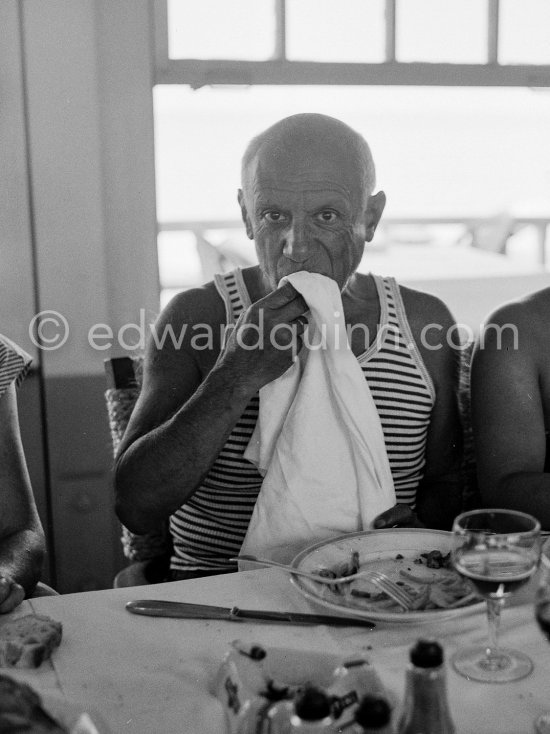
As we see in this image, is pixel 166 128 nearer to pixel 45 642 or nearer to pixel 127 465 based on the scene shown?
pixel 127 465

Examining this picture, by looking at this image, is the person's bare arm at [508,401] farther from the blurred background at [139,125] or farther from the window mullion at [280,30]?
the window mullion at [280,30]

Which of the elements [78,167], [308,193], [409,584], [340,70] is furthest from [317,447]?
[340,70]

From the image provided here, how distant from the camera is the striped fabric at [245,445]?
180 centimetres

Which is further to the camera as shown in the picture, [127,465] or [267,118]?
[267,118]

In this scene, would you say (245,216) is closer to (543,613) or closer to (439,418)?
(439,418)

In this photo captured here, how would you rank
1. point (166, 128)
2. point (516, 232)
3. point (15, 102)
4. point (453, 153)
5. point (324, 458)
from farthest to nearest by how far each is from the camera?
point (516, 232) → point (453, 153) → point (166, 128) → point (15, 102) → point (324, 458)

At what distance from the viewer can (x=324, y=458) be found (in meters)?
1.57

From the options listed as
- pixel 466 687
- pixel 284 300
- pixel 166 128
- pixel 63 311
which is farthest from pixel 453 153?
pixel 466 687

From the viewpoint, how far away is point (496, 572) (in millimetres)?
1009

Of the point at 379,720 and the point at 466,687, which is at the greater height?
the point at 379,720

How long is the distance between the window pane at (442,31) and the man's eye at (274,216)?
113cm

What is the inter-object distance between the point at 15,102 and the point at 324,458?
4.40 feet

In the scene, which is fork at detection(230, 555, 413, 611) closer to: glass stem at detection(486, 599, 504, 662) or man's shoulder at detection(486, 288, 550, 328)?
glass stem at detection(486, 599, 504, 662)

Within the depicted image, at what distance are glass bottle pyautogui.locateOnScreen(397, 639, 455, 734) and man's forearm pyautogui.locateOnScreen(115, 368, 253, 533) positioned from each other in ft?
2.88
